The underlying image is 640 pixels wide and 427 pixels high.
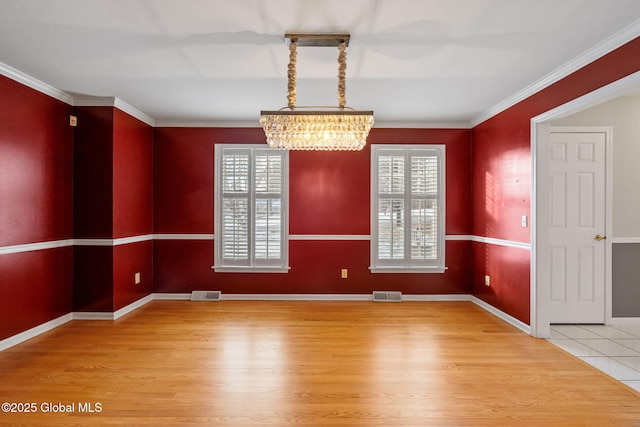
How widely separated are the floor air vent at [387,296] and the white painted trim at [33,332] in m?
3.77

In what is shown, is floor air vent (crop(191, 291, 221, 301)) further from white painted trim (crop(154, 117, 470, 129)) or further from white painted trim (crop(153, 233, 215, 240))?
white painted trim (crop(154, 117, 470, 129))

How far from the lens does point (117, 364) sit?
2.82 metres

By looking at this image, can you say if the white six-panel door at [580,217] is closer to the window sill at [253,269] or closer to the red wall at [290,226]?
the red wall at [290,226]

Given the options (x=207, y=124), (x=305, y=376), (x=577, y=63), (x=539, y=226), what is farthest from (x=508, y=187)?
(x=207, y=124)

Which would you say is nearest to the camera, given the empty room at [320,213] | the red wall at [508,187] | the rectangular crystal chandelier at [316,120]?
the empty room at [320,213]

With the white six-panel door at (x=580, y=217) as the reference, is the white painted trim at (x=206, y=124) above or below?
above

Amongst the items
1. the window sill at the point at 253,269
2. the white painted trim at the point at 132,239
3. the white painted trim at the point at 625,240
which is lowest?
the window sill at the point at 253,269

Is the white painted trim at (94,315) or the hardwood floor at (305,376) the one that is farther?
the white painted trim at (94,315)

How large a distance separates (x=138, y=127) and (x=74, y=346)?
8.85 ft

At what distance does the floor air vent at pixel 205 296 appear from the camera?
4.86 metres

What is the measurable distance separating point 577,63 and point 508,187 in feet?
4.81

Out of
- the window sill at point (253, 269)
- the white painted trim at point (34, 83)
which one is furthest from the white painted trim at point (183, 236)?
the white painted trim at point (34, 83)

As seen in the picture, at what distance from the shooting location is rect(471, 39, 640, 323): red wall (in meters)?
3.21

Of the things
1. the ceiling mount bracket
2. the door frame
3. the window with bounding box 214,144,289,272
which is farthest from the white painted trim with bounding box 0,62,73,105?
the door frame
